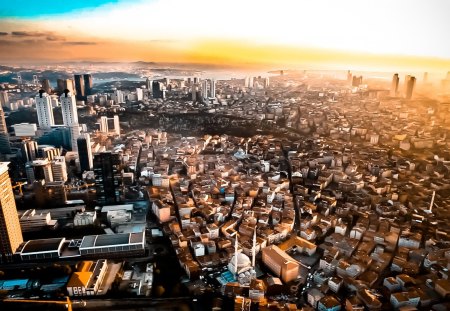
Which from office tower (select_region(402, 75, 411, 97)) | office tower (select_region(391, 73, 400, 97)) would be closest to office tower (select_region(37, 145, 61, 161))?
office tower (select_region(391, 73, 400, 97))

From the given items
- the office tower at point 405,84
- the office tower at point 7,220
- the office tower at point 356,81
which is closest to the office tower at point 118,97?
the office tower at point 7,220

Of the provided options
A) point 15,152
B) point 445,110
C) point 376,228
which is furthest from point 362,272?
point 15,152

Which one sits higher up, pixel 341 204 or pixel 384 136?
pixel 384 136

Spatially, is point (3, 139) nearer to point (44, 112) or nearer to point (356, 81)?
point (44, 112)

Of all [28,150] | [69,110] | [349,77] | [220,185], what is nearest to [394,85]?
[349,77]

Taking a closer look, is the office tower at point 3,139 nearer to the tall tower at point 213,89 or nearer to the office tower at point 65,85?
the office tower at point 65,85

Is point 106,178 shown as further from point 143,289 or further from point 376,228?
point 376,228
